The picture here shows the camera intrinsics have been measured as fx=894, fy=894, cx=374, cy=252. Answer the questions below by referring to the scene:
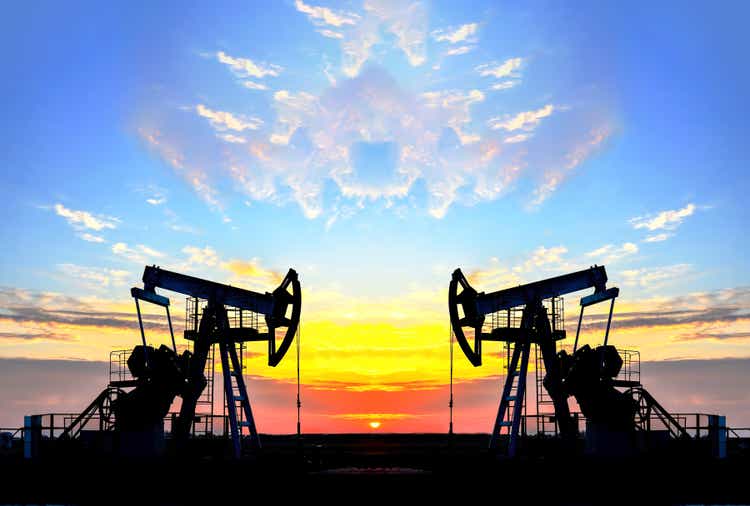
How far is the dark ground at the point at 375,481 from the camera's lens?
34438 millimetres

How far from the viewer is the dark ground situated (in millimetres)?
34438

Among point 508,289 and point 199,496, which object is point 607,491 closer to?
point 508,289

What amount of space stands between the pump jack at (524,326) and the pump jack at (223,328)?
8135mm

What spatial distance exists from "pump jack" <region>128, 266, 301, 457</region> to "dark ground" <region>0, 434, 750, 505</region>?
3069 millimetres

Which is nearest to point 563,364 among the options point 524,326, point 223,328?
point 524,326

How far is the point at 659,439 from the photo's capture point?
1612 inches

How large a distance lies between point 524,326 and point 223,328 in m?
14.3

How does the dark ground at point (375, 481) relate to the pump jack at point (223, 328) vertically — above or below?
below

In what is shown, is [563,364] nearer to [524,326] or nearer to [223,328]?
[524,326]

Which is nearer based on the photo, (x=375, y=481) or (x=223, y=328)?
(x=375, y=481)

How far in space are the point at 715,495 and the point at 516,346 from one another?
36.1 ft

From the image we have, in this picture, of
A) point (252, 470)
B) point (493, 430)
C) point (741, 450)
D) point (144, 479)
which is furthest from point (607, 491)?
point (144, 479)

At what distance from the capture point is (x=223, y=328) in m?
42.4

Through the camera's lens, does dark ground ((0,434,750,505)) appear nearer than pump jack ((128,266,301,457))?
Yes
